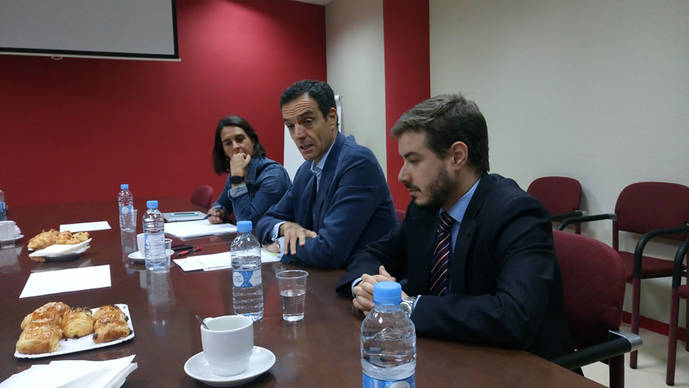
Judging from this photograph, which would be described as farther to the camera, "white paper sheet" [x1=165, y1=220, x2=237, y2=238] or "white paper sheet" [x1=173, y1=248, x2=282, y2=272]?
"white paper sheet" [x1=165, y1=220, x2=237, y2=238]

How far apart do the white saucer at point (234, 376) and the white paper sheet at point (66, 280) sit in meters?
0.78

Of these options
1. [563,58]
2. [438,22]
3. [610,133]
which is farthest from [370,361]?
[438,22]

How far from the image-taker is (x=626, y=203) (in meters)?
3.01

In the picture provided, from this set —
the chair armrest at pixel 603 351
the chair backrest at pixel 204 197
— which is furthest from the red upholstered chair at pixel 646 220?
the chair backrest at pixel 204 197

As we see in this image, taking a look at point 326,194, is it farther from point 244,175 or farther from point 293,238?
point 244,175

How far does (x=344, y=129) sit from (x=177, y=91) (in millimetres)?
2003

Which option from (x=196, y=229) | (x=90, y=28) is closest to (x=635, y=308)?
(x=196, y=229)

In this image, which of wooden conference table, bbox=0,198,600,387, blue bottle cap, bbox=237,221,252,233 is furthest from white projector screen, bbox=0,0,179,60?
blue bottle cap, bbox=237,221,252,233

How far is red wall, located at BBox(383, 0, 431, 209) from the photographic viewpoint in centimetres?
471

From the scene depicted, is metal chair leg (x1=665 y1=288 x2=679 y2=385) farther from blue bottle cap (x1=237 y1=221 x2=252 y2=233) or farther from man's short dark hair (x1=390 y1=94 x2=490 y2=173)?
blue bottle cap (x1=237 y1=221 x2=252 y2=233)

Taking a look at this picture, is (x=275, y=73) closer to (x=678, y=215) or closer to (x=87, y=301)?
(x=678, y=215)

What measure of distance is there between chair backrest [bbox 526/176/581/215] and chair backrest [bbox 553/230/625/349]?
2.12 metres

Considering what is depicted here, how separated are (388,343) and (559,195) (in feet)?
9.73

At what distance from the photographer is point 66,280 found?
1.60 metres
